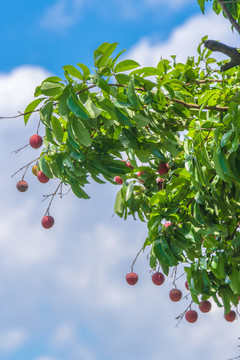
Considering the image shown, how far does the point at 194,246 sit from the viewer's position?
2.88m

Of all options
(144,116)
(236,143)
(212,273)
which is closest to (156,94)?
(144,116)

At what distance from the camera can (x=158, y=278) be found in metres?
3.29

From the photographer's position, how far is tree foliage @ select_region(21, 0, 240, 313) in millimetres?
2400

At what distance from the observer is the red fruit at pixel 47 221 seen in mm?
3367

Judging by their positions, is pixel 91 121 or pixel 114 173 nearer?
pixel 91 121

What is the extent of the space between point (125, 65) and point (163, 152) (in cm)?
45

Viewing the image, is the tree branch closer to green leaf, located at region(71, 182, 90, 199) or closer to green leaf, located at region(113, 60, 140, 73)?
green leaf, located at region(113, 60, 140, 73)

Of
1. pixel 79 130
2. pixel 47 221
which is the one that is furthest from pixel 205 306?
pixel 79 130

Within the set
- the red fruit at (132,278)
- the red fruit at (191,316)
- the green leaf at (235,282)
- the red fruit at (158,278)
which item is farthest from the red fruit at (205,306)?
the green leaf at (235,282)

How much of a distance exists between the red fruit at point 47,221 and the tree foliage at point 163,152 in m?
0.47

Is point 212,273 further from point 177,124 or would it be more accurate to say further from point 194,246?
point 177,124

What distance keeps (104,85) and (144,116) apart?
0.22 m

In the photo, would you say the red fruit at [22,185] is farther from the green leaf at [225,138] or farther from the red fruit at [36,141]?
the green leaf at [225,138]

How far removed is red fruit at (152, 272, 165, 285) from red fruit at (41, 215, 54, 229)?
0.61 m
